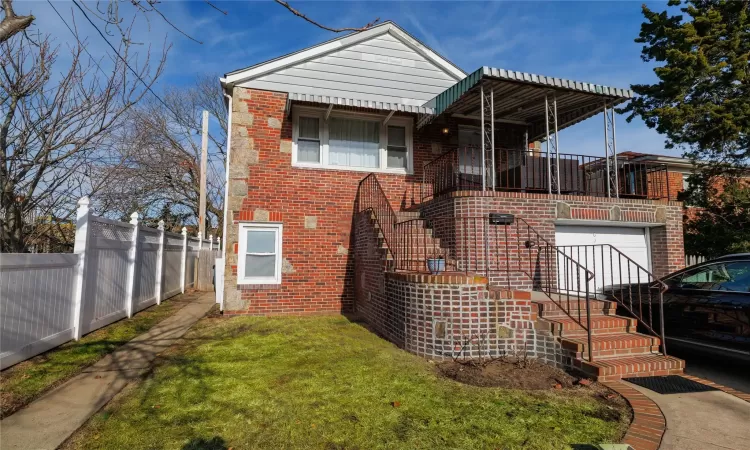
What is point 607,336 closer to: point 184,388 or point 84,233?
point 184,388

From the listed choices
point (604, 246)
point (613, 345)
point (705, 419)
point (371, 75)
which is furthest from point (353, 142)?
point (705, 419)

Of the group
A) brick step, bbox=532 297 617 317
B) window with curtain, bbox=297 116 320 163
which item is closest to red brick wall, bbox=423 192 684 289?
brick step, bbox=532 297 617 317

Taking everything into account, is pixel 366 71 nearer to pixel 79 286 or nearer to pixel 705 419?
pixel 79 286

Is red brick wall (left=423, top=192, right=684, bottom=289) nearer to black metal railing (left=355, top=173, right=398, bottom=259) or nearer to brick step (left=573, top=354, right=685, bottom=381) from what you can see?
black metal railing (left=355, top=173, right=398, bottom=259)

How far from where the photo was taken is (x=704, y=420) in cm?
331

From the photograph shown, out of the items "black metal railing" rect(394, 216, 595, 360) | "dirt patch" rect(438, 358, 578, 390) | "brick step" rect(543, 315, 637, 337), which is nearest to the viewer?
"dirt patch" rect(438, 358, 578, 390)

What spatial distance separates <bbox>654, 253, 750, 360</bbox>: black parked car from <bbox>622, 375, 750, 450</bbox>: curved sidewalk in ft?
2.34

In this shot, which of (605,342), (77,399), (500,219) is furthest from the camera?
(500,219)

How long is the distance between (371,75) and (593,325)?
24.0 feet

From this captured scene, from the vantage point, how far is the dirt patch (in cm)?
421

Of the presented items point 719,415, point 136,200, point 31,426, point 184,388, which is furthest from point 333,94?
point 136,200

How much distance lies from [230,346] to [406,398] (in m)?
3.21

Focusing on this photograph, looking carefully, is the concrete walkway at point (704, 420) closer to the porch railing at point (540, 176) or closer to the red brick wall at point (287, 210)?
the porch railing at point (540, 176)

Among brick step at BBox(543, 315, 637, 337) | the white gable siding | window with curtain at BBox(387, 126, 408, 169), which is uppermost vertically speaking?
the white gable siding
